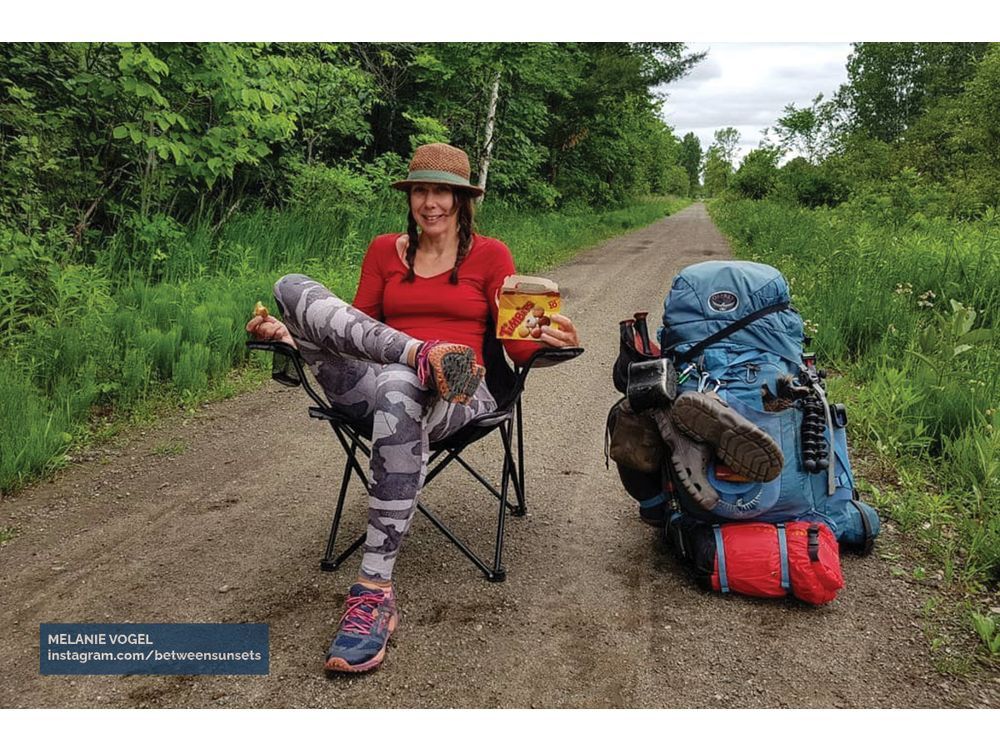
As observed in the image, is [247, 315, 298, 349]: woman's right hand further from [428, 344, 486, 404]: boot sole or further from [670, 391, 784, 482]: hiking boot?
[670, 391, 784, 482]: hiking boot

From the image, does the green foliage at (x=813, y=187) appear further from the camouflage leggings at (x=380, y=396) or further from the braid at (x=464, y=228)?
the camouflage leggings at (x=380, y=396)

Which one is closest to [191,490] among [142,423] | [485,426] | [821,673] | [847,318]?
[142,423]

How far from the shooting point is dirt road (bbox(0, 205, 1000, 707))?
6.27 ft

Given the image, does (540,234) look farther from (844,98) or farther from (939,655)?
(844,98)

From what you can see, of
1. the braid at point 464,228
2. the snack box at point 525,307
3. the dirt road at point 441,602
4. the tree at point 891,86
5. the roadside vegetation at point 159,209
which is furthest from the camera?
the tree at point 891,86

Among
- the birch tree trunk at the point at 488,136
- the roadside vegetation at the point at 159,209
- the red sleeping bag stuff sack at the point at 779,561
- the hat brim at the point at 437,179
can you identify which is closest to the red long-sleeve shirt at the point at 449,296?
the hat brim at the point at 437,179

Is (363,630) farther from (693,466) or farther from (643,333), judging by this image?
(643,333)

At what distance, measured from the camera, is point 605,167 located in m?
20.1

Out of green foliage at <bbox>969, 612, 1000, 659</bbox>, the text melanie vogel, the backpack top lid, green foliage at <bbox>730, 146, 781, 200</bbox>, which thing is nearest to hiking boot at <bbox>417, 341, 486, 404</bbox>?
the backpack top lid

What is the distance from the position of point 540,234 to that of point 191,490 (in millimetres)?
9812

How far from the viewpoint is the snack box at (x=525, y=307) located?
7.54 ft

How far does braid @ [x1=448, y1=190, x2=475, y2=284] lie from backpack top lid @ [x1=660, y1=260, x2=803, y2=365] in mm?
740

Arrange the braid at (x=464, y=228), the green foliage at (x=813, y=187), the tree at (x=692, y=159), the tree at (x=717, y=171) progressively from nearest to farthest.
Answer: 1. the braid at (x=464, y=228)
2. the green foliage at (x=813, y=187)
3. the tree at (x=717, y=171)
4. the tree at (x=692, y=159)

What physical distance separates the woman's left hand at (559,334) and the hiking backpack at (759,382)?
0.27 m
